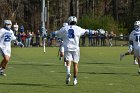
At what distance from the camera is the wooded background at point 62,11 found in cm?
8588

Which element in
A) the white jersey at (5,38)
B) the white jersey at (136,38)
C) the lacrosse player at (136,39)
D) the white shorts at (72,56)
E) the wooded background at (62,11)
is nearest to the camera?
the white shorts at (72,56)

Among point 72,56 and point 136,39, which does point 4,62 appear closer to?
point 72,56

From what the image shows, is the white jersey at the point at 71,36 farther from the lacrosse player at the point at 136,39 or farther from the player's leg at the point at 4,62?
the lacrosse player at the point at 136,39

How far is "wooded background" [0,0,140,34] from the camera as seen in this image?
85.9m

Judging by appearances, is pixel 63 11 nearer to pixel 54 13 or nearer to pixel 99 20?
pixel 54 13

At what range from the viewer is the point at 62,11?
92.2m

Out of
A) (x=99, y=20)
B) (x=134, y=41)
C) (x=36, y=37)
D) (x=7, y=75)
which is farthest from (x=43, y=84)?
(x=99, y=20)

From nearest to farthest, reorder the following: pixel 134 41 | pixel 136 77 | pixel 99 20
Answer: pixel 136 77 < pixel 134 41 < pixel 99 20

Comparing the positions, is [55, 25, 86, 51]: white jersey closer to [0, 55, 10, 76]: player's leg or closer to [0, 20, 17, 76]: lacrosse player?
[0, 20, 17, 76]: lacrosse player

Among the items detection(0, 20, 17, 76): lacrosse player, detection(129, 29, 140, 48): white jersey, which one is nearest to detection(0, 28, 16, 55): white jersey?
detection(0, 20, 17, 76): lacrosse player

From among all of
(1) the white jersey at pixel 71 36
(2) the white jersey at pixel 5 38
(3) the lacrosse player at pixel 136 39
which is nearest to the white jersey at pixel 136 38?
(3) the lacrosse player at pixel 136 39

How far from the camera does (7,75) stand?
67.4ft

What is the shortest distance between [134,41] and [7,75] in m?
5.23

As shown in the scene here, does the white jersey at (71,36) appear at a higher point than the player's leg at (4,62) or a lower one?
higher
